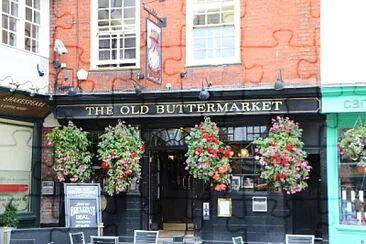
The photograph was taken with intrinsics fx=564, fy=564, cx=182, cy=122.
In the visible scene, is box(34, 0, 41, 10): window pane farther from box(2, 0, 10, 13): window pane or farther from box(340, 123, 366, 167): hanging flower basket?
box(340, 123, 366, 167): hanging flower basket

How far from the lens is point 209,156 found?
10.9 metres

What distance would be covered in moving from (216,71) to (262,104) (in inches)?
48.0

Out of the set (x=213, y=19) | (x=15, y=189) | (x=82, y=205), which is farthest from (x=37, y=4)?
(x=82, y=205)

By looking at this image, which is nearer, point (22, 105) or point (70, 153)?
point (70, 153)

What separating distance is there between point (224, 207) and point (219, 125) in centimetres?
168

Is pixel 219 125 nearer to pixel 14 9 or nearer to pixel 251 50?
pixel 251 50

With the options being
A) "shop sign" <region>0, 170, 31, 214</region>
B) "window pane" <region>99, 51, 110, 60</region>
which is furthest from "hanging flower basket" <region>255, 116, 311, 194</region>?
"shop sign" <region>0, 170, 31, 214</region>

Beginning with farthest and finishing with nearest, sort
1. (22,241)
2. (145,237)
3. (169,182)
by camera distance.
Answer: (169,182) → (145,237) → (22,241)

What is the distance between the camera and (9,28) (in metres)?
11.4

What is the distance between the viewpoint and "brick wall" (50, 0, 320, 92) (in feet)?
36.5

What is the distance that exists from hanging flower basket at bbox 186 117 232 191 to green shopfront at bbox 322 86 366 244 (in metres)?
2.01

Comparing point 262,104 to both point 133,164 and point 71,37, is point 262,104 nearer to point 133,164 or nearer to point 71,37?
point 133,164

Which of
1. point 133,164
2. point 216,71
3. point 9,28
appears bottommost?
point 133,164

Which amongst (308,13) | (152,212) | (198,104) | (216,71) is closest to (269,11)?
(308,13)
